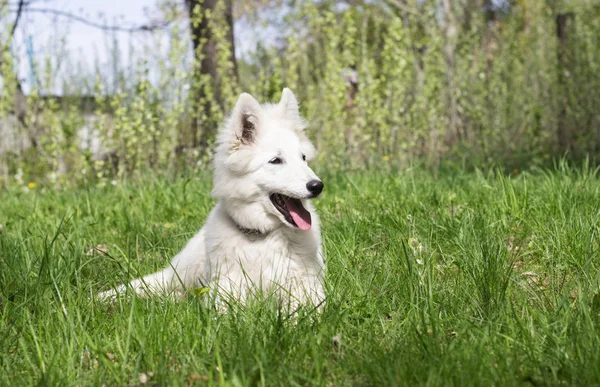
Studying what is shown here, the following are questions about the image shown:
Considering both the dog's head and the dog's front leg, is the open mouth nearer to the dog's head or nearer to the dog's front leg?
the dog's head

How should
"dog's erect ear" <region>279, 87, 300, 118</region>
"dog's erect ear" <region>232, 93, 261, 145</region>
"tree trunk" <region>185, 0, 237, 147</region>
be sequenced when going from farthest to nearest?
"tree trunk" <region>185, 0, 237, 147</region> < "dog's erect ear" <region>279, 87, 300, 118</region> < "dog's erect ear" <region>232, 93, 261, 145</region>

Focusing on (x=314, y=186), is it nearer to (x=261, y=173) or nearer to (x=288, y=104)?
(x=261, y=173)

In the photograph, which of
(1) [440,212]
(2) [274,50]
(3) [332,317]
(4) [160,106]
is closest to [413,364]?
(3) [332,317]

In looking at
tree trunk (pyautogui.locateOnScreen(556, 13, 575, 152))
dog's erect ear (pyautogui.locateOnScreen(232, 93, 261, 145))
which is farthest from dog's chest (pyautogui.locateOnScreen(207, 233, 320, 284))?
tree trunk (pyautogui.locateOnScreen(556, 13, 575, 152))

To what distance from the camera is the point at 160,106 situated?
7160mm

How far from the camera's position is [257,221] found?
3209mm

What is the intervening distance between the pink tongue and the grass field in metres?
0.32

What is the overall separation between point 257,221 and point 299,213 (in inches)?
8.9

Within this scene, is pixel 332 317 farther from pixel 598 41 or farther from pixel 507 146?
pixel 598 41

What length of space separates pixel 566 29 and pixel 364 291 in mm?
7664

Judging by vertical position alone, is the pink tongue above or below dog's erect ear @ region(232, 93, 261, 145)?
below

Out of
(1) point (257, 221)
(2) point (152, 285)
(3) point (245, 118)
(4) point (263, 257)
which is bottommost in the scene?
(2) point (152, 285)

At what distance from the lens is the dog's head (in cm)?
312

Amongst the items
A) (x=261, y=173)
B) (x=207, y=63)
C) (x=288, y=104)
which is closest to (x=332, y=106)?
(x=207, y=63)
